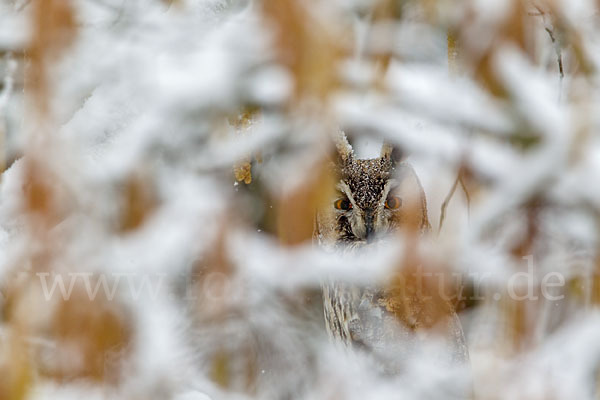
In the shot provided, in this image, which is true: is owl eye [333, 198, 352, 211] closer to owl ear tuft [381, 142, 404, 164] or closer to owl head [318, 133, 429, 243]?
owl head [318, 133, 429, 243]

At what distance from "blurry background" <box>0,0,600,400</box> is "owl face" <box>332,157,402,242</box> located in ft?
0.30

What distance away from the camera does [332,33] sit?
0.89 m

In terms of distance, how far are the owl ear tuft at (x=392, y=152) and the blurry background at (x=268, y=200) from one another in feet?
0.18

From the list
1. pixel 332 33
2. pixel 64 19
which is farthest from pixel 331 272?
pixel 64 19

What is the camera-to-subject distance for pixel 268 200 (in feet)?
6.10

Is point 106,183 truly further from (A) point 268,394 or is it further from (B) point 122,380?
(A) point 268,394

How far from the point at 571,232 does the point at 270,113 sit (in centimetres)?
98

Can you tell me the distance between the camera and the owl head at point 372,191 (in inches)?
58.2

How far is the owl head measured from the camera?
148 cm

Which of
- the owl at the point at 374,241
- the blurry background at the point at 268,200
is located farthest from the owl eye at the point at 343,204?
the blurry background at the point at 268,200

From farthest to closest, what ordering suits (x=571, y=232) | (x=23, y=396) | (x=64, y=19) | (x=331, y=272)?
(x=571, y=232) < (x=331, y=272) < (x=23, y=396) < (x=64, y=19)

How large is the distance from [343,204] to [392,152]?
0.60 feet

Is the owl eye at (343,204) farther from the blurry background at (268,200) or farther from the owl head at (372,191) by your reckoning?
the blurry background at (268,200)

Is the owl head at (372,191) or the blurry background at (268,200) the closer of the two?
the blurry background at (268,200)
